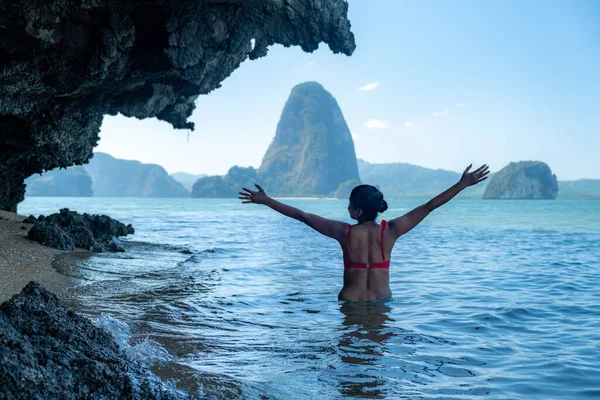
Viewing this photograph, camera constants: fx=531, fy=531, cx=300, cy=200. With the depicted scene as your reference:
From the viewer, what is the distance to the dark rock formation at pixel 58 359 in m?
2.43

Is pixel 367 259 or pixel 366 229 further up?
pixel 366 229

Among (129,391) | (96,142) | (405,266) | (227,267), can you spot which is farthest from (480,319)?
(96,142)

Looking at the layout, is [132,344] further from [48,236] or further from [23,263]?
[48,236]

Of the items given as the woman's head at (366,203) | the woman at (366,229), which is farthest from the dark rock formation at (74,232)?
the woman's head at (366,203)

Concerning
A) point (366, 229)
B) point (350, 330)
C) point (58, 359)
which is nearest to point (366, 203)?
point (366, 229)

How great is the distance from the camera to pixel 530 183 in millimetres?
168750

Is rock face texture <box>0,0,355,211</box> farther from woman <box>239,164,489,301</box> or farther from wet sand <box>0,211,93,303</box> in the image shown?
woman <box>239,164,489,301</box>

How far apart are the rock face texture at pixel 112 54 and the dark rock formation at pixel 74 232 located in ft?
Answer: 5.35

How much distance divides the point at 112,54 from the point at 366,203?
6708 millimetres

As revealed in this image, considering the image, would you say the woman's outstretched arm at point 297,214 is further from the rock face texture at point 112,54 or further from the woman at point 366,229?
the rock face texture at point 112,54

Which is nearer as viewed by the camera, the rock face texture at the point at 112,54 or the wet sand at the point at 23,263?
the wet sand at the point at 23,263

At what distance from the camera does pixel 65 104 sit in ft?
39.3

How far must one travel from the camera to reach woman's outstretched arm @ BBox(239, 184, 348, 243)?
222 inches

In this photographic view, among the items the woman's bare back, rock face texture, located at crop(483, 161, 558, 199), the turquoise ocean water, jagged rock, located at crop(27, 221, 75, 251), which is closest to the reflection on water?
the turquoise ocean water
